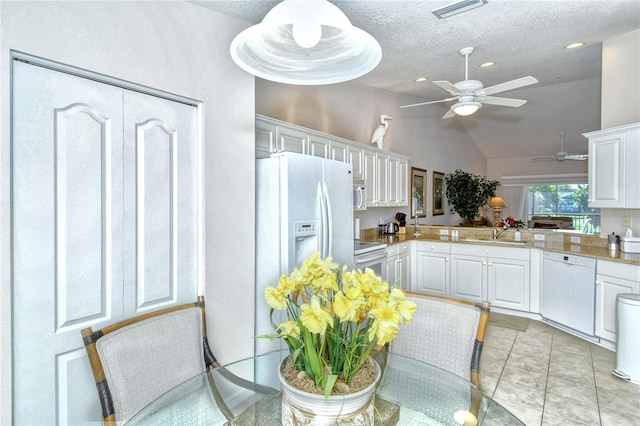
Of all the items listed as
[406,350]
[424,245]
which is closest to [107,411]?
[406,350]

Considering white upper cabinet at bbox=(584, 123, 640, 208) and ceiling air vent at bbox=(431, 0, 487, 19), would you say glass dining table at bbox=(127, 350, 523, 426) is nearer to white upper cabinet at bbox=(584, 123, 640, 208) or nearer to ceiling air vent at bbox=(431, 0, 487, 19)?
ceiling air vent at bbox=(431, 0, 487, 19)

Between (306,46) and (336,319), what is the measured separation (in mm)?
951

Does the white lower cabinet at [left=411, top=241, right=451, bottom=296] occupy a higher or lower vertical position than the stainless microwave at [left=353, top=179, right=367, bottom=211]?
lower

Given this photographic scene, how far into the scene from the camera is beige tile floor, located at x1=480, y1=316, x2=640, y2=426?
7.34 feet

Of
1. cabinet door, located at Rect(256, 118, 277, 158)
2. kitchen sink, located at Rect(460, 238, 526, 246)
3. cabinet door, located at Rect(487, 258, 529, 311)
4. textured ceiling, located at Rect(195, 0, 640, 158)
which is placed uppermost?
textured ceiling, located at Rect(195, 0, 640, 158)

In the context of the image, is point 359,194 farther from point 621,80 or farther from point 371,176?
point 621,80

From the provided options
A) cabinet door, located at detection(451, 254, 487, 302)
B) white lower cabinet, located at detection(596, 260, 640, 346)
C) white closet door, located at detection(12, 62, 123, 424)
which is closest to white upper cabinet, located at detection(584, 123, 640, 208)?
white lower cabinet, located at detection(596, 260, 640, 346)

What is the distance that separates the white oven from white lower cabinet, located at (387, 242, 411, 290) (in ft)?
0.95

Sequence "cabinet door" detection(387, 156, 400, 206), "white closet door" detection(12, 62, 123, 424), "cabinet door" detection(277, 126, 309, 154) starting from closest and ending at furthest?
"white closet door" detection(12, 62, 123, 424), "cabinet door" detection(277, 126, 309, 154), "cabinet door" detection(387, 156, 400, 206)

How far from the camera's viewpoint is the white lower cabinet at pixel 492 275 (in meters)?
4.09

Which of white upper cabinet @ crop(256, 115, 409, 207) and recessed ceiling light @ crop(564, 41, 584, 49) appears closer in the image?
white upper cabinet @ crop(256, 115, 409, 207)

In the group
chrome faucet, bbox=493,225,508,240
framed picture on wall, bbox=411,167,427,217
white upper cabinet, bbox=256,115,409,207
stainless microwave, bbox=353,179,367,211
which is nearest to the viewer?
white upper cabinet, bbox=256,115,409,207

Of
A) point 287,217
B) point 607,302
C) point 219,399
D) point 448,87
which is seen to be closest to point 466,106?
point 448,87

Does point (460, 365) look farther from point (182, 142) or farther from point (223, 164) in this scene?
point (182, 142)
